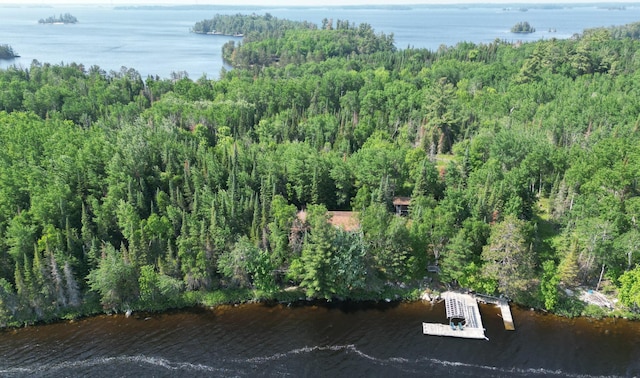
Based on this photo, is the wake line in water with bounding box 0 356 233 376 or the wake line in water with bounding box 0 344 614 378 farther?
the wake line in water with bounding box 0 344 614 378

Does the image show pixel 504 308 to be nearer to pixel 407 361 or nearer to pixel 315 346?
pixel 407 361

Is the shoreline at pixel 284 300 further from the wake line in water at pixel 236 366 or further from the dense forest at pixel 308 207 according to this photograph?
the wake line in water at pixel 236 366

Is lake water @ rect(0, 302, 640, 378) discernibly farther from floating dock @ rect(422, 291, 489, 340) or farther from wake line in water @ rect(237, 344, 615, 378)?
floating dock @ rect(422, 291, 489, 340)

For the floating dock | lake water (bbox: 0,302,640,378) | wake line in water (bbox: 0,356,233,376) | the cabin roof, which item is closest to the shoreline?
lake water (bbox: 0,302,640,378)

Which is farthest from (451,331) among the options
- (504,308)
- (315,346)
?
(315,346)

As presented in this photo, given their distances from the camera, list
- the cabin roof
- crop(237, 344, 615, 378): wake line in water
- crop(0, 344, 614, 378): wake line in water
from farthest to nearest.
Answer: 1. the cabin roof
2. crop(237, 344, 615, 378): wake line in water
3. crop(0, 344, 614, 378): wake line in water

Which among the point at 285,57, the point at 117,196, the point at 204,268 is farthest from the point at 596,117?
the point at 285,57
